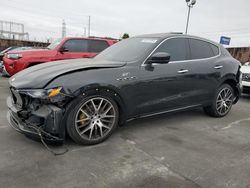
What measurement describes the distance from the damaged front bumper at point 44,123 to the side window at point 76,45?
4.90 metres

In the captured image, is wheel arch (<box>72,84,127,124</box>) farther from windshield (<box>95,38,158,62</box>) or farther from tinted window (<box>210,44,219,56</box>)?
tinted window (<box>210,44,219,56</box>)

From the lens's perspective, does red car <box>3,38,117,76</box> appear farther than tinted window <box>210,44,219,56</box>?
Yes

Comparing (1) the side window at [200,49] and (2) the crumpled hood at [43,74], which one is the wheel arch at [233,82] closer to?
(1) the side window at [200,49]

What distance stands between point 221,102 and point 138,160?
2.76 metres

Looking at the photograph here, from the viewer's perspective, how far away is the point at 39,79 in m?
3.01

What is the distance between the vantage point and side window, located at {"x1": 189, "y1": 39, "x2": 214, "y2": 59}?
14.3 ft

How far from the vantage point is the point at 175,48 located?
4113 millimetres

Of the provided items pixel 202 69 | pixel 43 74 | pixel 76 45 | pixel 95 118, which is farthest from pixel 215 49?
pixel 76 45

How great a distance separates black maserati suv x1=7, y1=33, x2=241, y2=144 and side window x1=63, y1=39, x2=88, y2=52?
11.7 feet

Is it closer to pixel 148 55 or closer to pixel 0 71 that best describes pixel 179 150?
pixel 148 55

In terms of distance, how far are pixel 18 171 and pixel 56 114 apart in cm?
74

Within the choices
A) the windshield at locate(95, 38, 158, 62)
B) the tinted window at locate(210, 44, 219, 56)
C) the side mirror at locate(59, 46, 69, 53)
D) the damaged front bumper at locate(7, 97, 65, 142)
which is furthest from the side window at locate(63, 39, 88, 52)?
the damaged front bumper at locate(7, 97, 65, 142)

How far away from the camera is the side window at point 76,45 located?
759 cm

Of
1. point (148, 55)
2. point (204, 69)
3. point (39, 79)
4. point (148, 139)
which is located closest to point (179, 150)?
point (148, 139)
